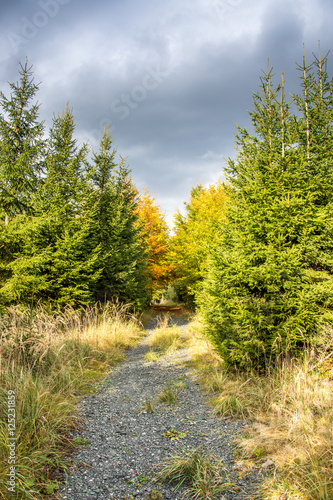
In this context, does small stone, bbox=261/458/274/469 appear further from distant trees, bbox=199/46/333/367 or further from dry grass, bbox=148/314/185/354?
dry grass, bbox=148/314/185/354

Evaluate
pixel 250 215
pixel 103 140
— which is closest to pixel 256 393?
pixel 250 215

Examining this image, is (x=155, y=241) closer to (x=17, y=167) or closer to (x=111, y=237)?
(x=111, y=237)

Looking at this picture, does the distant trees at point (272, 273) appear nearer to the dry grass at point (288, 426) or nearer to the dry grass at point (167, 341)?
the dry grass at point (288, 426)

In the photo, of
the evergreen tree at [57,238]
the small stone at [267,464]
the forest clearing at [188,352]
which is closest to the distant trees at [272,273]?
the forest clearing at [188,352]

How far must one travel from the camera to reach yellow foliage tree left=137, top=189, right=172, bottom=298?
60.8ft

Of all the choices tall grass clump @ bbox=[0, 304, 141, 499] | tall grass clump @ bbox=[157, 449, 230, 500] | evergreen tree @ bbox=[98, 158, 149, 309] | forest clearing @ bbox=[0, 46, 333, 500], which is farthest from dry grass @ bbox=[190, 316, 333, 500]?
evergreen tree @ bbox=[98, 158, 149, 309]

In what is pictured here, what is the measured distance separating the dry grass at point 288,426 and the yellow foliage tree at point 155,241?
13.9 meters

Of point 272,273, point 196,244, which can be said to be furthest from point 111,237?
point 272,273

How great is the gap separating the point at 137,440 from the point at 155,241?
1582 cm

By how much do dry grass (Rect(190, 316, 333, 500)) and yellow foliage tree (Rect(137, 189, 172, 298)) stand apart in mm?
13888

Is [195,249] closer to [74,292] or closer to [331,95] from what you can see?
[74,292]

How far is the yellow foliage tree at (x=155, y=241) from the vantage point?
1855 centimetres

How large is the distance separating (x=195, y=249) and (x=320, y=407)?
411 inches

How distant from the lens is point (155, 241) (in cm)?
1873
